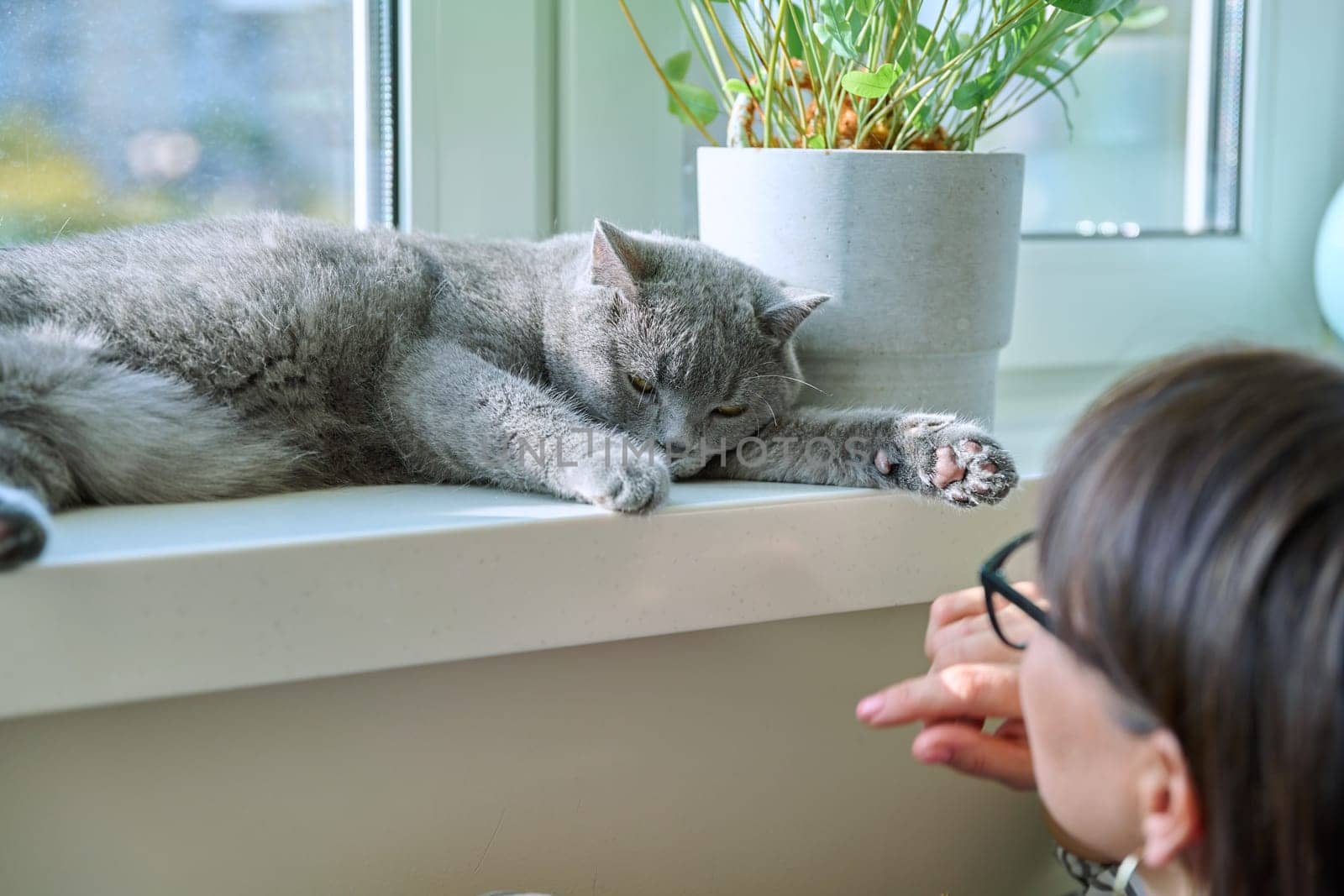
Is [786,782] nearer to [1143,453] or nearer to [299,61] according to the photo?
[1143,453]

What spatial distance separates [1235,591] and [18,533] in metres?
0.63

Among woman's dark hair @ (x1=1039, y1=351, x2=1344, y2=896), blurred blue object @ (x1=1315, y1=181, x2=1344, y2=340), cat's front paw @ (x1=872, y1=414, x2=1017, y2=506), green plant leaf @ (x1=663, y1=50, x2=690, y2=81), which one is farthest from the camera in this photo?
blurred blue object @ (x1=1315, y1=181, x2=1344, y2=340)

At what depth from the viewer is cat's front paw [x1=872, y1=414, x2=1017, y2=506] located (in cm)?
95

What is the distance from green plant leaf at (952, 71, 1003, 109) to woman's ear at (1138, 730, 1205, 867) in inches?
26.3

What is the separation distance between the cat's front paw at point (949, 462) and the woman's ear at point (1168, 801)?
419 millimetres

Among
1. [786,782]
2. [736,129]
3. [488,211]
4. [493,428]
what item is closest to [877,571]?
[786,782]

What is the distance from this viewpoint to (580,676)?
936 millimetres

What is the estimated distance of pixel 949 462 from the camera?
954 millimetres

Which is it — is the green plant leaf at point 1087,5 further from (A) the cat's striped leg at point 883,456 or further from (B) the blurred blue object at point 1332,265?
(B) the blurred blue object at point 1332,265

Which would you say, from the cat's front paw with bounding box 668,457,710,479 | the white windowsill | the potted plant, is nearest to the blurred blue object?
the potted plant

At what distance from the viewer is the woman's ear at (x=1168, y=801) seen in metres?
0.51

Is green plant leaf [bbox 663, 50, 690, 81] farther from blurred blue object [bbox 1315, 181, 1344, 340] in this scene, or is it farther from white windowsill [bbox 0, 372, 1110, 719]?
blurred blue object [bbox 1315, 181, 1344, 340]

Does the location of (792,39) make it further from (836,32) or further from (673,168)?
(673,168)

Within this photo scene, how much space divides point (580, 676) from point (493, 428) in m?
0.21
